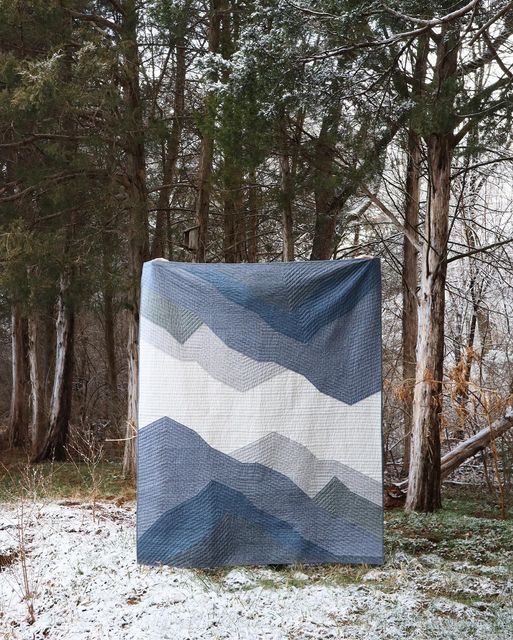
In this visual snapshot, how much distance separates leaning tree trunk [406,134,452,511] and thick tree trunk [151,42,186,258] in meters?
3.83

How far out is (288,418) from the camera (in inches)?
169

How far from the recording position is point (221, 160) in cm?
909

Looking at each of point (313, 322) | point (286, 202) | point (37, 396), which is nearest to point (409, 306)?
point (286, 202)

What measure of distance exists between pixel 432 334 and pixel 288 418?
260 cm

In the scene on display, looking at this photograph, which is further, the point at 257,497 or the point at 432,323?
the point at 432,323

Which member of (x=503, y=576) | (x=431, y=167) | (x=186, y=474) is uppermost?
(x=431, y=167)

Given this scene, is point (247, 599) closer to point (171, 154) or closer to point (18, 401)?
point (171, 154)

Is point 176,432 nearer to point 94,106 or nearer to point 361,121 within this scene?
point 361,121

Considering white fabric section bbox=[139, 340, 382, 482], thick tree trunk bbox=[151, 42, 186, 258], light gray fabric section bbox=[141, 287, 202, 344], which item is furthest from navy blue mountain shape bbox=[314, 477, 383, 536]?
thick tree trunk bbox=[151, 42, 186, 258]

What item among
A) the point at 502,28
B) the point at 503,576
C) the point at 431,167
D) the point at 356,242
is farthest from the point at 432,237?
the point at 356,242

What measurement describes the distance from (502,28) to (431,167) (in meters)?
1.24

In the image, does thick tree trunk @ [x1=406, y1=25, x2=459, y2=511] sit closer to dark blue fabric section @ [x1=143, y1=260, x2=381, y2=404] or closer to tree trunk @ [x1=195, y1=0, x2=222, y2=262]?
dark blue fabric section @ [x1=143, y1=260, x2=381, y2=404]

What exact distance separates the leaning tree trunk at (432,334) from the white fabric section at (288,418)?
7.29 feet

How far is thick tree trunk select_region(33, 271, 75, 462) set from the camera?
412 inches
